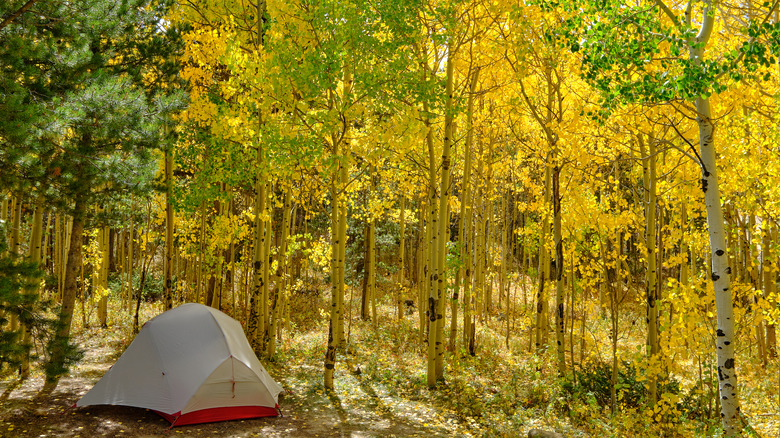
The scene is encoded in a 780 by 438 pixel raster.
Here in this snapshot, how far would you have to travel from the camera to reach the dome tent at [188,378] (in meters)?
7.42

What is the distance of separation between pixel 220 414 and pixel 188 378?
2.42ft

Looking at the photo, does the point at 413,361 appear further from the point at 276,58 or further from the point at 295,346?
the point at 276,58

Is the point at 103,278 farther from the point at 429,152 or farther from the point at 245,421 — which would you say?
the point at 429,152

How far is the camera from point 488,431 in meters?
7.30

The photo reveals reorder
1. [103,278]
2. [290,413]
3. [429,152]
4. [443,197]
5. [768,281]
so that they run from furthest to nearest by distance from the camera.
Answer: [103,278], [768,281], [429,152], [443,197], [290,413]

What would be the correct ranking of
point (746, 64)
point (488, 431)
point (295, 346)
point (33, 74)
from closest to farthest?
point (746, 64) < point (33, 74) < point (488, 431) < point (295, 346)

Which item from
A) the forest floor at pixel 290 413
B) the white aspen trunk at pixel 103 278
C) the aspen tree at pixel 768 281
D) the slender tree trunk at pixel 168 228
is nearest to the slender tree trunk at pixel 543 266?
the forest floor at pixel 290 413

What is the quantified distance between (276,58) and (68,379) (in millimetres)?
6952

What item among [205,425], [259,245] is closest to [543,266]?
[259,245]

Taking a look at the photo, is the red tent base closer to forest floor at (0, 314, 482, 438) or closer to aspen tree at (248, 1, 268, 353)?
forest floor at (0, 314, 482, 438)

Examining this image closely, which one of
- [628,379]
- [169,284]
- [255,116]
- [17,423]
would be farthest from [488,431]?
[169,284]

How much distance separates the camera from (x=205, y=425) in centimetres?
736

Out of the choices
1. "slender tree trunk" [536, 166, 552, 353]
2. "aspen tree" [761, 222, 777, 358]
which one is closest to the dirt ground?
"slender tree trunk" [536, 166, 552, 353]

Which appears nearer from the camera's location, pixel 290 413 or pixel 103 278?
pixel 290 413
